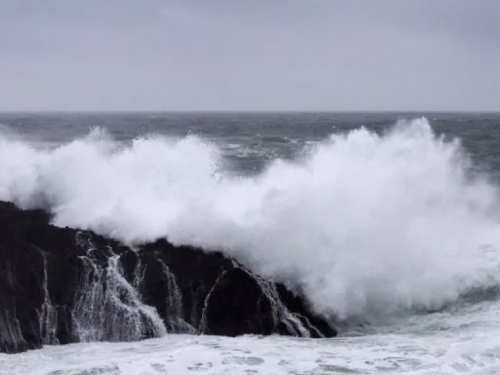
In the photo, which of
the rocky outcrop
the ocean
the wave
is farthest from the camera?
the wave

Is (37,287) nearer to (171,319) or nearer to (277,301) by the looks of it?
(171,319)

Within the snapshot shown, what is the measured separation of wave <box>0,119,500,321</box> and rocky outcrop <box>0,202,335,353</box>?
61cm

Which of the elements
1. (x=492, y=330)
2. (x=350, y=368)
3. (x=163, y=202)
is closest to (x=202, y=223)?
(x=163, y=202)

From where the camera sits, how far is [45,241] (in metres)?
11.3

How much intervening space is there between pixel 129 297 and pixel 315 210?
4144mm

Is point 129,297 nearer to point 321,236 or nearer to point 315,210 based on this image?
point 321,236

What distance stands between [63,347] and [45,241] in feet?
7.05

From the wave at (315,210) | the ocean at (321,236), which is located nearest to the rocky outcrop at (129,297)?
the ocean at (321,236)

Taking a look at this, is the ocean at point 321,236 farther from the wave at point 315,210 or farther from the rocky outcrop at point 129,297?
the rocky outcrop at point 129,297

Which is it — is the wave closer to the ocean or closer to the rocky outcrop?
the ocean

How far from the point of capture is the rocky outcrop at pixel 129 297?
10227 mm

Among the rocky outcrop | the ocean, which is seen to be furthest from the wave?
the rocky outcrop

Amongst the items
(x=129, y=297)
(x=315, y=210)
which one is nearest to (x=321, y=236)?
(x=315, y=210)

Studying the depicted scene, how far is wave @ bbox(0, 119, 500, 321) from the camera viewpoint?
11.7 meters
